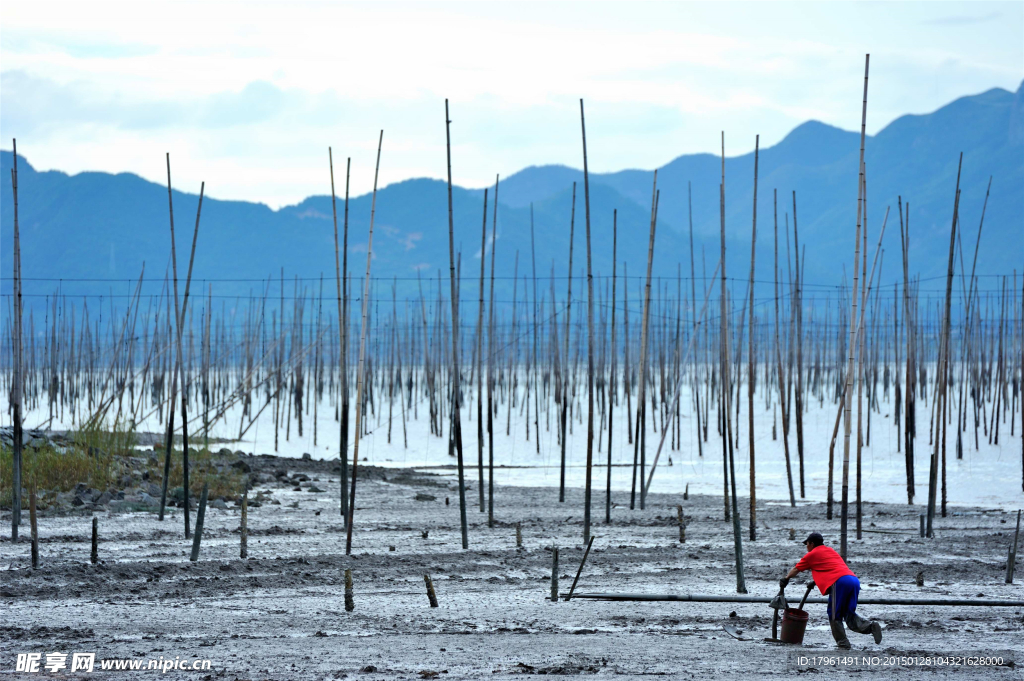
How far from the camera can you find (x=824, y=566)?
594 cm

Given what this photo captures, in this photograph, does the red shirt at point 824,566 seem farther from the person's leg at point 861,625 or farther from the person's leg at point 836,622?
the person's leg at point 861,625

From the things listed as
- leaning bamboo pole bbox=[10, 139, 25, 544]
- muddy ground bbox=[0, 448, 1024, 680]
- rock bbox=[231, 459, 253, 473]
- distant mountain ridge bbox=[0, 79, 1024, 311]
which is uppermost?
distant mountain ridge bbox=[0, 79, 1024, 311]

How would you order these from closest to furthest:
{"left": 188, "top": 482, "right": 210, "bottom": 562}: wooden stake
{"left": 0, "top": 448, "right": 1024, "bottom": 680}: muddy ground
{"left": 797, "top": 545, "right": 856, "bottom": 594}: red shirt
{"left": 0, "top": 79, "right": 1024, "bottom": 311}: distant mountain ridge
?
{"left": 0, "top": 448, "right": 1024, "bottom": 680}: muddy ground
{"left": 797, "top": 545, "right": 856, "bottom": 594}: red shirt
{"left": 188, "top": 482, "right": 210, "bottom": 562}: wooden stake
{"left": 0, "top": 79, "right": 1024, "bottom": 311}: distant mountain ridge

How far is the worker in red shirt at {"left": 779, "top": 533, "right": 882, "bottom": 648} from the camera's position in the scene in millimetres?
5773

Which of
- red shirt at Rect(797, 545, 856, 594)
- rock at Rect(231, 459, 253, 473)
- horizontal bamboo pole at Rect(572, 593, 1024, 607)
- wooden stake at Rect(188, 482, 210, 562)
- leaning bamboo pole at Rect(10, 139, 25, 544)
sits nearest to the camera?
red shirt at Rect(797, 545, 856, 594)

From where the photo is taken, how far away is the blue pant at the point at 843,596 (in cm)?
577

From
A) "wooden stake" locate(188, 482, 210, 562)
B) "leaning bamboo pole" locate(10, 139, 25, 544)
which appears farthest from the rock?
"wooden stake" locate(188, 482, 210, 562)

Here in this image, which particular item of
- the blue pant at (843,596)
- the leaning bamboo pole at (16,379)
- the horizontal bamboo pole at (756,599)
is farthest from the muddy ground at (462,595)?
the leaning bamboo pole at (16,379)

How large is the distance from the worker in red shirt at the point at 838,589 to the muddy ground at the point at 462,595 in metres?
0.14

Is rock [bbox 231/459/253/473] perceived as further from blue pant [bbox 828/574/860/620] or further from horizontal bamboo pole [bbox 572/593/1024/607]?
blue pant [bbox 828/574/860/620]

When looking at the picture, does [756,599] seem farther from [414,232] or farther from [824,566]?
[414,232]

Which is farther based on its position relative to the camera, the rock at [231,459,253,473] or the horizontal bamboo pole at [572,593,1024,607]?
the rock at [231,459,253,473]

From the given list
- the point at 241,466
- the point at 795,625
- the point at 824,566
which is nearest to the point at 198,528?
the point at 795,625

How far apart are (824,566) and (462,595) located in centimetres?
273
